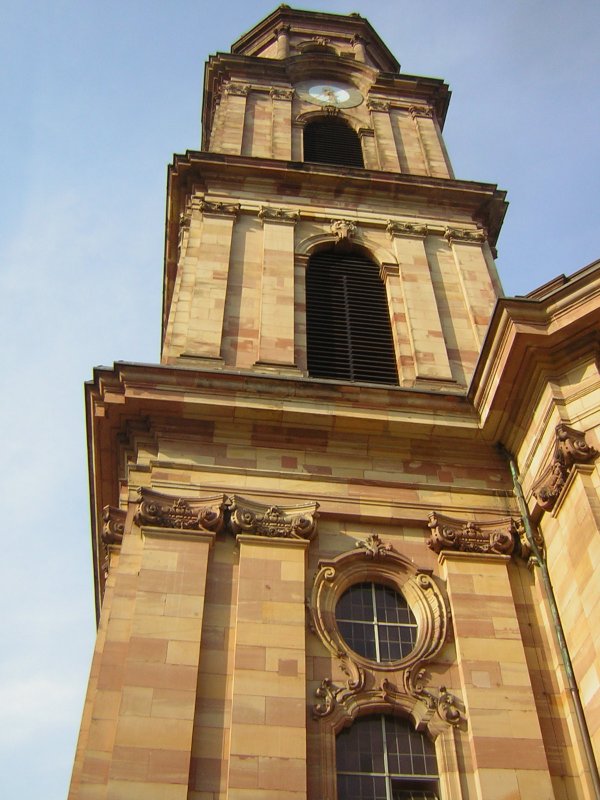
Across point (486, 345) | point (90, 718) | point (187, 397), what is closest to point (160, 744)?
point (90, 718)

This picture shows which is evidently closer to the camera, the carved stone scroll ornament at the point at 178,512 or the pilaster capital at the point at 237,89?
the carved stone scroll ornament at the point at 178,512

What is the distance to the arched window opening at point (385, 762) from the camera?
13953mm

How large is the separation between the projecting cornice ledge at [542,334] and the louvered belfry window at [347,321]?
500 cm

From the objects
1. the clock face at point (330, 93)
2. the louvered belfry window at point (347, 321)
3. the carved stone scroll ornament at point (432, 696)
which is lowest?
the carved stone scroll ornament at point (432, 696)

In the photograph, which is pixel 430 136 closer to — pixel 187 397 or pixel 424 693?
Answer: pixel 187 397

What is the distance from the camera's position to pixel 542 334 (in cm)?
1669

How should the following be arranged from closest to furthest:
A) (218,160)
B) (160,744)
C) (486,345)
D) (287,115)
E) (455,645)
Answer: (160,744) → (455,645) → (486,345) → (218,160) → (287,115)

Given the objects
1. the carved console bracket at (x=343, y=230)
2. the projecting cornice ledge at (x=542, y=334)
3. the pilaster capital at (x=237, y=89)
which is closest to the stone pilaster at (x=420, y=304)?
the carved console bracket at (x=343, y=230)

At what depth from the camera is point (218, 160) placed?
2817 centimetres

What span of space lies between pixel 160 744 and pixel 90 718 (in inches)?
51.4

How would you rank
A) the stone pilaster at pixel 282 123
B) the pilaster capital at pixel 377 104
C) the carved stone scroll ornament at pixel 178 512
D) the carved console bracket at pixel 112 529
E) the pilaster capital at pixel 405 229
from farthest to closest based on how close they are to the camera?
1. the pilaster capital at pixel 377 104
2. the stone pilaster at pixel 282 123
3. the pilaster capital at pixel 405 229
4. the carved console bracket at pixel 112 529
5. the carved stone scroll ornament at pixel 178 512

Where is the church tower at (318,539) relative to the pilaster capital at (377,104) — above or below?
below

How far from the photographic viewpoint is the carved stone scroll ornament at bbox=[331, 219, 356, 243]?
26.2 metres

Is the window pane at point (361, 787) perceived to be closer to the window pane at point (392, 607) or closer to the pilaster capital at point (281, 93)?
the window pane at point (392, 607)
